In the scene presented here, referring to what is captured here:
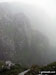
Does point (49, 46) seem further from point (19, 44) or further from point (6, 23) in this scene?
point (6, 23)

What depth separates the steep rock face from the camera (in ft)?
553

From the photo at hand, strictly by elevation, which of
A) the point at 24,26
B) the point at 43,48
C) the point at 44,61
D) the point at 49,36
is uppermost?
the point at 24,26

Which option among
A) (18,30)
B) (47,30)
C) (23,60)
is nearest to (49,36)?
(47,30)

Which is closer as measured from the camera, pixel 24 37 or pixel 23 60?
pixel 23 60

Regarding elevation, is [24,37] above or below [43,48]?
above

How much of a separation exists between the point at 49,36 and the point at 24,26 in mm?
27373

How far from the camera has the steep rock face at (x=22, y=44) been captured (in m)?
169

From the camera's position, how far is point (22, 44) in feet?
594

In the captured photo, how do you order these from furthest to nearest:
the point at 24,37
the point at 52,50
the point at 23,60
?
the point at 24,37
the point at 52,50
the point at 23,60

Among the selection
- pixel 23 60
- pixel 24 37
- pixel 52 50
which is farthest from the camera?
pixel 24 37

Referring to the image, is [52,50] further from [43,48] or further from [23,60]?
Answer: [23,60]

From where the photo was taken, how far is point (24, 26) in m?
198

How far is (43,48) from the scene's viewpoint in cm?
18100

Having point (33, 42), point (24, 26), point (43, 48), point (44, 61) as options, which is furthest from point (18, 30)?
point (44, 61)
